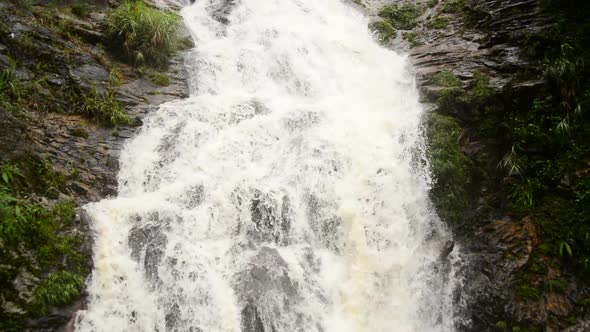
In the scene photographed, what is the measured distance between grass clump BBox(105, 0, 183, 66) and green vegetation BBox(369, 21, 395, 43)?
25.2 feet

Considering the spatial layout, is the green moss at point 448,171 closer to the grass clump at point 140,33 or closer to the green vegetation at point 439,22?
the green vegetation at point 439,22

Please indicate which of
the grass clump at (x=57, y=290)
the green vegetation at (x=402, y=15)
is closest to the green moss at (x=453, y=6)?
the green vegetation at (x=402, y=15)

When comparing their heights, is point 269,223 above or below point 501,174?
below

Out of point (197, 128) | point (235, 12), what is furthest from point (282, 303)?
point (235, 12)

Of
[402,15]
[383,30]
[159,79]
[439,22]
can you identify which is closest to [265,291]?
[159,79]

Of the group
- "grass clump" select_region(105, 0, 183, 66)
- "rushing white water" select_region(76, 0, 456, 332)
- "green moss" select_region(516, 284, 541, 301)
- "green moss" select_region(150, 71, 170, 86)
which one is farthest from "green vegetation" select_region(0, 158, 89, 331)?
"green moss" select_region(516, 284, 541, 301)

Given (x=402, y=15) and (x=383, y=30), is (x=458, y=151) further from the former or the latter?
(x=402, y=15)

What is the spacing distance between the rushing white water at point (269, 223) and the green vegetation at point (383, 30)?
4.14 m

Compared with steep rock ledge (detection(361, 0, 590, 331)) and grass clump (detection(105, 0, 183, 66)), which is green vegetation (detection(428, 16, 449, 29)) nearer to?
steep rock ledge (detection(361, 0, 590, 331))

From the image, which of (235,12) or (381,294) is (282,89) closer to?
(235,12)

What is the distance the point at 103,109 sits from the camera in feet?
27.4

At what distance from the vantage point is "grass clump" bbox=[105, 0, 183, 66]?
9859 mm

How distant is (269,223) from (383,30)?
10.2 m

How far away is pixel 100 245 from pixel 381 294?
507 centimetres
